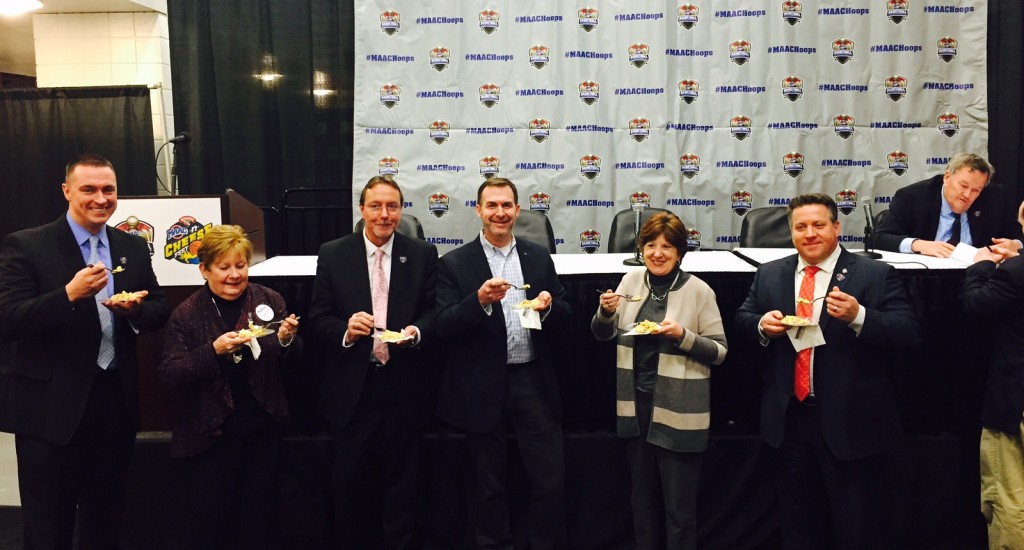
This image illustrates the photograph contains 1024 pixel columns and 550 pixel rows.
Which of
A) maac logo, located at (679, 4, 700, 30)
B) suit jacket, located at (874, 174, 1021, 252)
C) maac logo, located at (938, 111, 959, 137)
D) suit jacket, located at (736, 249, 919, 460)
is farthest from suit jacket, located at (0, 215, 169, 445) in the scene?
maac logo, located at (938, 111, 959, 137)

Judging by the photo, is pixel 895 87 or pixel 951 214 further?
pixel 895 87

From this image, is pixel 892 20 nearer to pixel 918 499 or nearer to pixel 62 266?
pixel 918 499

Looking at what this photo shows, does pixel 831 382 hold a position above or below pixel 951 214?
below

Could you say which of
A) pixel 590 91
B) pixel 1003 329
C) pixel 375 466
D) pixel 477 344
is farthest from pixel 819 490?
pixel 590 91

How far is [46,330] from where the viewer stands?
2.51 metres

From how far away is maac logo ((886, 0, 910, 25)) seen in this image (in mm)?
5637

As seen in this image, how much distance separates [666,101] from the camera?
570cm

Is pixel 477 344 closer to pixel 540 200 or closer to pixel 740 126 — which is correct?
pixel 540 200

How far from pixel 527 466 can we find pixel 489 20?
13.1 ft

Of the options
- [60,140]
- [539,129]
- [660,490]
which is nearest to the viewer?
[660,490]

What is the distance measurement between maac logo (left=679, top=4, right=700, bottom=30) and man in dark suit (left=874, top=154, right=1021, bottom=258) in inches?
92.4

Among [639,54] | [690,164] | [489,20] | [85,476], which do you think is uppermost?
[489,20]

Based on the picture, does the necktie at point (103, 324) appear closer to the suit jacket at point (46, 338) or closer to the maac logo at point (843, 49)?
the suit jacket at point (46, 338)

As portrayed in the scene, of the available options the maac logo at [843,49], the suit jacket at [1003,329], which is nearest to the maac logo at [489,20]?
the maac logo at [843,49]
